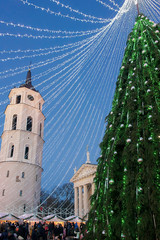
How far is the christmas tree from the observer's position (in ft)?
11.8

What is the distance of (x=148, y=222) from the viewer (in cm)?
346

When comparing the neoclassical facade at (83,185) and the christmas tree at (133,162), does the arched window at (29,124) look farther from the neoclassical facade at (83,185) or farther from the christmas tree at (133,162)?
the christmas tree at (133,162)

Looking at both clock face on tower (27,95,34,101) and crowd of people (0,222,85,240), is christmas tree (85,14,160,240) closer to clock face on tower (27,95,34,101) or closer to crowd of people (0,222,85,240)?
crowd of people (0,222,85,240)

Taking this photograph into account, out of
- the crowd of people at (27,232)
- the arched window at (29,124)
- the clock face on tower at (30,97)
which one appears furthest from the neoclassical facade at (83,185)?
the crowd of people at (27,232)

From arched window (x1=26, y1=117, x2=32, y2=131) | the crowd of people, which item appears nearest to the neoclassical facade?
arched window (x1=26, y1=117, x2=32, y2=131)

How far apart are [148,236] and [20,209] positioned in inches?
1201

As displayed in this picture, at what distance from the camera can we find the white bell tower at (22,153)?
31312mm

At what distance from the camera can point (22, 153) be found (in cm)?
3397

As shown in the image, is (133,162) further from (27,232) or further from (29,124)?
(29,124)

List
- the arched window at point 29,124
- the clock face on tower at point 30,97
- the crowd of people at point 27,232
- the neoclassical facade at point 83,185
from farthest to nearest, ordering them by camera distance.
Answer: the clock face on tower at point 30,97, the arched window at point 29,124, the neoclassical facade at point 83,185, the crowd of people at point 27,232

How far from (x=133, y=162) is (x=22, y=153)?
31.9 meters

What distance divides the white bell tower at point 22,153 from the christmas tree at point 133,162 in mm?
28949

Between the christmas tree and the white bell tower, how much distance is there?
28.9 m

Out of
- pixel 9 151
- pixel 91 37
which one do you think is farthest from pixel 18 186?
pixel 91 37
